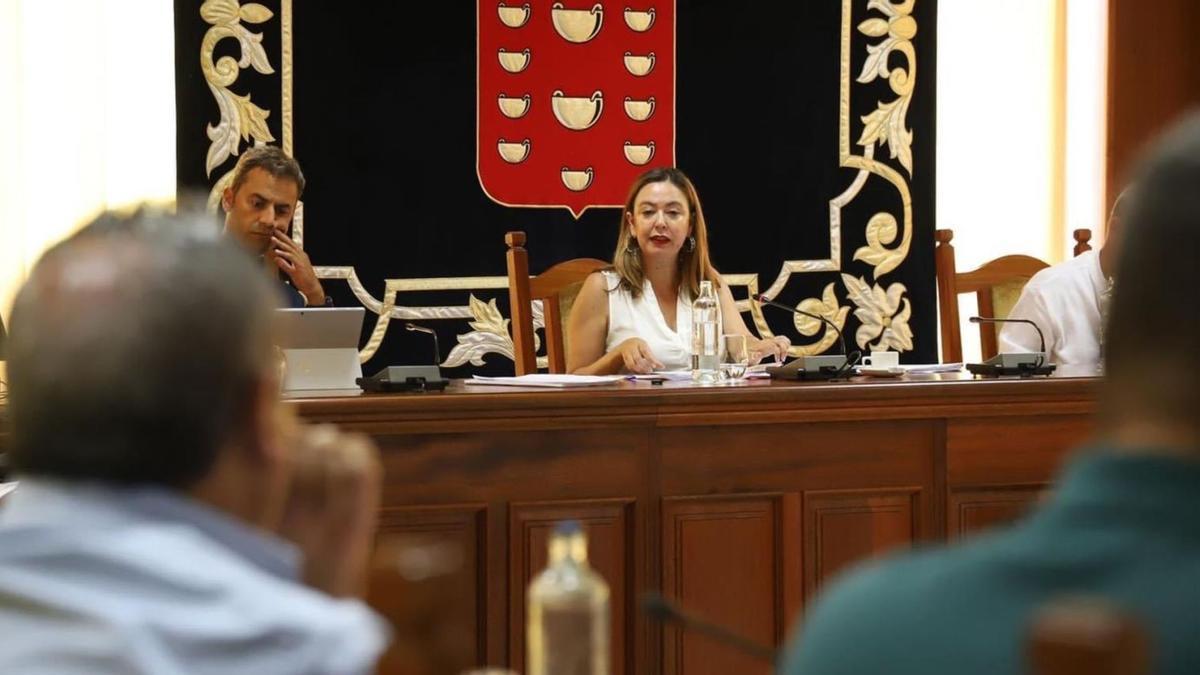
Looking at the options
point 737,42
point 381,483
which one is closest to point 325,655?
point 381,483

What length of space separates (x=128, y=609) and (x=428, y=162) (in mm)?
4118

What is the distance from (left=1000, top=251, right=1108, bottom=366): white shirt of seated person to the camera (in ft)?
13.4

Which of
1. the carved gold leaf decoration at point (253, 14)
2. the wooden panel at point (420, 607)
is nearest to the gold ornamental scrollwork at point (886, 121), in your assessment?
the carved gold leaf decoration at point (253, 14)

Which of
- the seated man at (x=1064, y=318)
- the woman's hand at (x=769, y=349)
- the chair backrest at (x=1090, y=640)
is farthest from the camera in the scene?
the seated man at (x=1064, y=318)

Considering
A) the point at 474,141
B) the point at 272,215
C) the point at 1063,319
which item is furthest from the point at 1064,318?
the point at 272,215

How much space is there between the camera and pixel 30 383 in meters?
0.90

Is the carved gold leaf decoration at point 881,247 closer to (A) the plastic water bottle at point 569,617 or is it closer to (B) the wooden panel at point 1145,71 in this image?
(B) the wooden panel at point 1145,71

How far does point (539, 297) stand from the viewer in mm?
4254

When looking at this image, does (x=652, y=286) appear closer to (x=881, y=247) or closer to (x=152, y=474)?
(x=881, y=247)

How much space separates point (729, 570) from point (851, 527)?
0.26 m

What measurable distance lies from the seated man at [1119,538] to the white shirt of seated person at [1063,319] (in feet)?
11.2

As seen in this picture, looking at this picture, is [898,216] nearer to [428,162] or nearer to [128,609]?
[428,162]

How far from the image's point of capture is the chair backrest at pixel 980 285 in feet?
14.1

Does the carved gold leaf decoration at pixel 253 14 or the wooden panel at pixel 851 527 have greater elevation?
the carved gold leaf decoration at pixel 253 14
